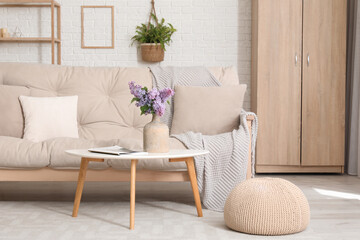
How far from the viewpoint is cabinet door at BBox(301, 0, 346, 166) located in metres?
4.23

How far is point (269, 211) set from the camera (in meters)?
2.21

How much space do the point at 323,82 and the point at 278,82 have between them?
0.40 m

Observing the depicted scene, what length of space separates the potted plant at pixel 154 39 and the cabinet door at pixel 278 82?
0.94m

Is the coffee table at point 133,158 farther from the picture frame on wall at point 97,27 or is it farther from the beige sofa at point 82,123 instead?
the picture frame on wall at point 97,27

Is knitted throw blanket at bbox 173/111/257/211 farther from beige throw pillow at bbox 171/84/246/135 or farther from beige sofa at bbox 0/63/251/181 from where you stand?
beige throw pillow at bbox 171/84/246/135

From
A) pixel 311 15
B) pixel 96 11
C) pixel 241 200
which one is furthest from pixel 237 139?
pixel 96 11

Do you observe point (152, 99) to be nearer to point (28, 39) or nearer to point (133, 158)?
point (133, 158)

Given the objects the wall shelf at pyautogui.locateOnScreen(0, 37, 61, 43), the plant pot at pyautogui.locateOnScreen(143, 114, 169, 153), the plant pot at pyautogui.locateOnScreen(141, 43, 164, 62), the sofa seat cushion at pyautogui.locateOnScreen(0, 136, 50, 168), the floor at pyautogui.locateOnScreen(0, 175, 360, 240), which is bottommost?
the floor at pyautogui.locateOnScreen(0, 175, 360, 240)

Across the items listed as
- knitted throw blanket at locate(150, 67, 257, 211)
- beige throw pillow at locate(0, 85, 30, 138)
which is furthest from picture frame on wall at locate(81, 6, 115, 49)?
knitted throw blanket at locate(150, 67, 257, 211)

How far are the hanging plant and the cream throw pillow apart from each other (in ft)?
4.95

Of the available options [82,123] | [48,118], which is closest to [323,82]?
[82,123]

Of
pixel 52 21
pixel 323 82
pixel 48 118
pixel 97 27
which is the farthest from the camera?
pixel 97 27

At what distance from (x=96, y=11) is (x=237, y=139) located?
252 centimetres

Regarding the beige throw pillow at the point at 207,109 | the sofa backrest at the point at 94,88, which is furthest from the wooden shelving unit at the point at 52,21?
the beige throw pillow at the point at 207,109
